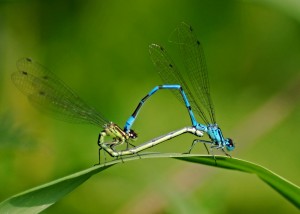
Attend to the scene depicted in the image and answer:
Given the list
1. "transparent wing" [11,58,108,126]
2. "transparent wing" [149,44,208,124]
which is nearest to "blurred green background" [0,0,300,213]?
"transparent wing" [149,44,208,124]

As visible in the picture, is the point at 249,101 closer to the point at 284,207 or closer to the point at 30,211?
the point at 284,207

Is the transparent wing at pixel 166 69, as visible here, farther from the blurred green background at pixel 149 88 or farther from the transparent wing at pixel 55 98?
the transparent wing at pixel 55 98

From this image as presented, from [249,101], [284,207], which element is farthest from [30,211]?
[249,101]

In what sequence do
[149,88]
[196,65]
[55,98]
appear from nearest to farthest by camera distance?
[55,98]
[196,65]
[149,88]

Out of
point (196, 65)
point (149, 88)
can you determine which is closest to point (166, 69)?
point (196, 65)

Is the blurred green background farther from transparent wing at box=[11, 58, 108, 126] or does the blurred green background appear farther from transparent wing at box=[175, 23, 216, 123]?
transparent wing at box=[11, 58, 108, 126]

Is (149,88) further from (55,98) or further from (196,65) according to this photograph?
(55,98)
